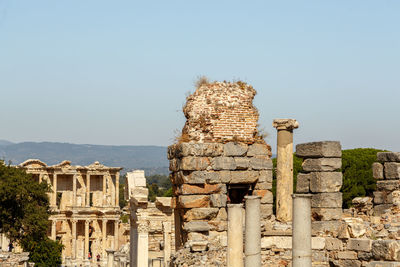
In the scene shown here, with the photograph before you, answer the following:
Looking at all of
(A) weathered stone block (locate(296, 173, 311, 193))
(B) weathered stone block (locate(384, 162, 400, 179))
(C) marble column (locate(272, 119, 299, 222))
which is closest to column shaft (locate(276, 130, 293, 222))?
(C) marble column (locate(272, 119, 299, 222))

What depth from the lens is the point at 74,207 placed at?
250 feet

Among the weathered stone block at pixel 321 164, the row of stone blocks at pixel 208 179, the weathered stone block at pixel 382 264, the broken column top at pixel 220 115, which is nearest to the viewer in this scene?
the weathered stone block at pixel 382 264

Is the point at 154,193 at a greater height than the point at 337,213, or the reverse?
the point at 154,193

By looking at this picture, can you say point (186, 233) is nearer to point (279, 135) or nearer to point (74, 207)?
point (279, 135)

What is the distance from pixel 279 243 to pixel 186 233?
199 cm

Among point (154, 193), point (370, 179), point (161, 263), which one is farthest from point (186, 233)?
point (154, 193)

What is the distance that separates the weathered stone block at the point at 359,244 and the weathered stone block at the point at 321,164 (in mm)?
1795

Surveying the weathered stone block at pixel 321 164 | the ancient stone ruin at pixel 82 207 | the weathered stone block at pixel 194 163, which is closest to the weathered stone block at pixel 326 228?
the weathered stone block at pixel 321 164

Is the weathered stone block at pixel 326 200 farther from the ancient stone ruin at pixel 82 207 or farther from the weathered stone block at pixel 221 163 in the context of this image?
the ancient stone ruin at pixel 82 207

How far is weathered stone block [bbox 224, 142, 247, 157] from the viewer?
16.8 meters

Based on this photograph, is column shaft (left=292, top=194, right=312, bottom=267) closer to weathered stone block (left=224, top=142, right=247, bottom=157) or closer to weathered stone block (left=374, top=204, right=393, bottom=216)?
weathered stone block (left=224, top=142, right=247, bottom=157)

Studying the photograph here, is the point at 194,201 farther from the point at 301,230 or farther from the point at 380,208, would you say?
the point at 380,208

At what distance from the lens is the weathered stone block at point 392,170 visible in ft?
69.4

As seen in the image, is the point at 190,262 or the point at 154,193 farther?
the point at 154,193
